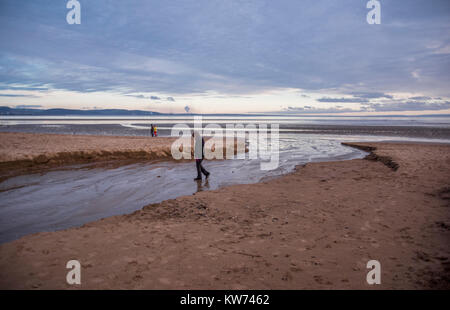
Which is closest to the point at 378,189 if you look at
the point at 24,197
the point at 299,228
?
the point at 299,228

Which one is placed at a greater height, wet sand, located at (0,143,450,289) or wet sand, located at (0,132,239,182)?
wet sand, located at (0,132,239,182)

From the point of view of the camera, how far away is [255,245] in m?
5.18

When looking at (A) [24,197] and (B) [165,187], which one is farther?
(B) [165,187]

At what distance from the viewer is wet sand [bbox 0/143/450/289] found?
3.90 meters

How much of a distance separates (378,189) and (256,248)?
7.06 m

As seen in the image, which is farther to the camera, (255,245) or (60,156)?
(60,156)

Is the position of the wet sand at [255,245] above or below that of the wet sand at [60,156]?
below

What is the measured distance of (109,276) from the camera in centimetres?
399

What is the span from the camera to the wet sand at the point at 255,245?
3904mm

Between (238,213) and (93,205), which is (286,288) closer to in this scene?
(238,213)

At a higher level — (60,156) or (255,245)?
(60,156)

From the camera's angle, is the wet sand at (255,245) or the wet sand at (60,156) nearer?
the wet sand at (255,245)

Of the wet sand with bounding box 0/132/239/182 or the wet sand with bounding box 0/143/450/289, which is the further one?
the wet sand with bounding box 0/132/239/182

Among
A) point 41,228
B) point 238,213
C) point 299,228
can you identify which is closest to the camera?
point 299,228
